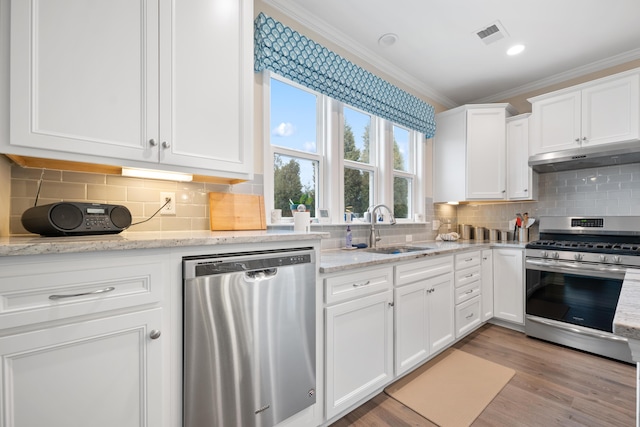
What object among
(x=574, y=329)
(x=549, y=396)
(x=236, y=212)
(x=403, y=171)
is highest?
(x=403, y=171)

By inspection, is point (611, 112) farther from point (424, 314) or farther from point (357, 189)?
point (424, 314)

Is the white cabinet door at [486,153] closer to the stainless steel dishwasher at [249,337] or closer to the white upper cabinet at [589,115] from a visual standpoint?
the white upper cabinet at [589,115]

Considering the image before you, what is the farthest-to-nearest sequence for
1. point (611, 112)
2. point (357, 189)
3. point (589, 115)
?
point (357, 189) → point (589, 115) → point (611, 112)

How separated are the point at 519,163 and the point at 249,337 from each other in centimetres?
339

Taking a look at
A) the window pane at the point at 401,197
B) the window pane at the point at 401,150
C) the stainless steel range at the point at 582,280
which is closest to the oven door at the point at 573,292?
the stainless steel range at the point at 582,280

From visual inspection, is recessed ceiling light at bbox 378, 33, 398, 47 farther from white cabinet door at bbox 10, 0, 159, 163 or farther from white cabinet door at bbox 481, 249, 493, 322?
→ white cabinet door at bbox 481, 249, 493, 322

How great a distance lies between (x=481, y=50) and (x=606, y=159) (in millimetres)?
1547

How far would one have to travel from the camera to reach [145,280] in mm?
1027

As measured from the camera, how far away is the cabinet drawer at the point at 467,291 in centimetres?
255

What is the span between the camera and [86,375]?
921mm

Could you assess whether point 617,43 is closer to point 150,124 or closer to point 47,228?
point 150,124

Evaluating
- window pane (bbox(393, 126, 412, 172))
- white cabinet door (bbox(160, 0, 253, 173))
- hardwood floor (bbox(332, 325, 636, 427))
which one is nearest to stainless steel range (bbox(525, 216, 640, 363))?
hardwood floor (bbox(332, 325, 636, 427))

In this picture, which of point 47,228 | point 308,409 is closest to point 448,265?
point 308,409

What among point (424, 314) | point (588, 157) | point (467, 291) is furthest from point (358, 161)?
point (588, 157)
